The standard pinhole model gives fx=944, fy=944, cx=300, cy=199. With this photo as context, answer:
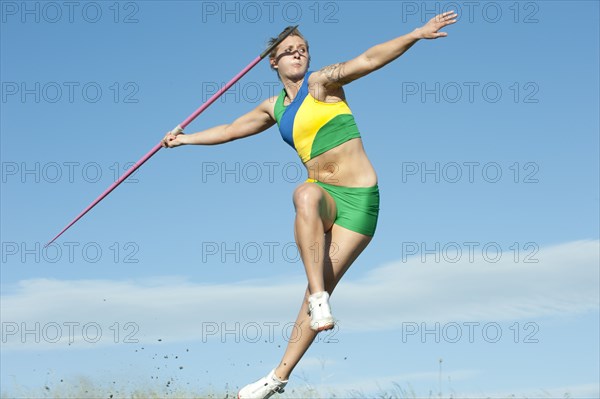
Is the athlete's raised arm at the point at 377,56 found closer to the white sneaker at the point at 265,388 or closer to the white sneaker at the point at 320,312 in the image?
the white sneaker at the point at 320,312

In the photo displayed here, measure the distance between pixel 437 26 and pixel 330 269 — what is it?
1.92 meters

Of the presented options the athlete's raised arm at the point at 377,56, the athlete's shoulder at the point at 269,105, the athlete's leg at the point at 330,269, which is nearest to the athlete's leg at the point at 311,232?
the athlete's leg at the point at 330,269

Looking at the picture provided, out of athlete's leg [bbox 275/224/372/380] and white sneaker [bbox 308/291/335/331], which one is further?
athlete's leg [bbox 275/224/372/380]

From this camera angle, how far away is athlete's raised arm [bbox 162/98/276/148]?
7629 millimetres

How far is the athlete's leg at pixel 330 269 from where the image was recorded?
22.9 feet

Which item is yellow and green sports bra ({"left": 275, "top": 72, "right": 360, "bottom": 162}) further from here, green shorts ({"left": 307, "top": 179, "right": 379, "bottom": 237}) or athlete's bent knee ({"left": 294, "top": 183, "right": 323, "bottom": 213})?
athlete's bent knee ({"left": 294, "top": 183, "right": 323, "bottom": 213})

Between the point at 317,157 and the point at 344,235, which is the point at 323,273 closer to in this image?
the point at 344,235

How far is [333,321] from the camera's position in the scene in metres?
6.34

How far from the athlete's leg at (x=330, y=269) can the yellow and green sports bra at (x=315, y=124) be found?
0.62m

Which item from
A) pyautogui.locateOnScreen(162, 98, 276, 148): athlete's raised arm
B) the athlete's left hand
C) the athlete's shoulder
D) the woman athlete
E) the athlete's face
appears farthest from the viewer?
pyautogui.locateOnScreen(162, 98, 276, 148): athlete's raised arm

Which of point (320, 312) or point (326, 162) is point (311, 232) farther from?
point (326, 162)

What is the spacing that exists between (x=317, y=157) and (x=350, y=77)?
2.18ft

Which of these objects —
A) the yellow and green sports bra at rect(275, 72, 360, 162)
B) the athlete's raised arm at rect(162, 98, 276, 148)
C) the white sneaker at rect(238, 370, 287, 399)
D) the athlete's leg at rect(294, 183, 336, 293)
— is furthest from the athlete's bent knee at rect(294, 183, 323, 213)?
the white sneaker at rect(238, 370, 287, 399)

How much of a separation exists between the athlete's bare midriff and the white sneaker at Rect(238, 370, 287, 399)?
155 cm
